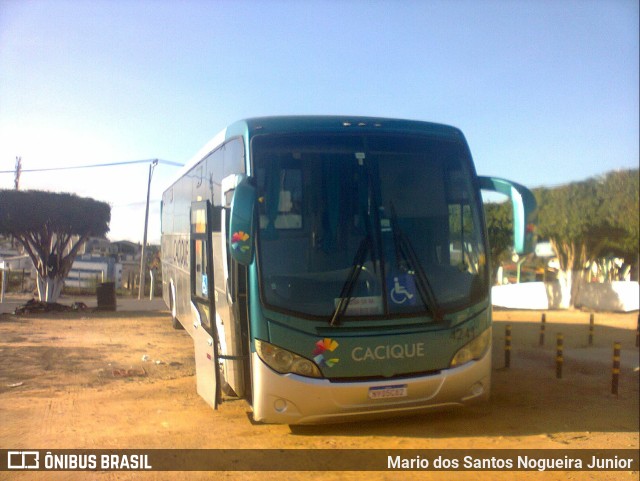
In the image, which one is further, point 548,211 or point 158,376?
point 548,211

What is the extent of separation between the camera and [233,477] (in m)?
5.18

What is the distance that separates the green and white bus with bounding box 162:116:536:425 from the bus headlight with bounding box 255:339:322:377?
1 cm

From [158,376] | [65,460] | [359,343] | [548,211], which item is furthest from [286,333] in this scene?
[548,211]

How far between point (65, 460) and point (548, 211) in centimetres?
2623

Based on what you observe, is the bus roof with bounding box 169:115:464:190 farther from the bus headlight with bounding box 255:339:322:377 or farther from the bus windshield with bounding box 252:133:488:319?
the bus headlight with bounding box 255:339:322:377

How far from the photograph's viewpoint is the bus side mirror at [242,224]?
553 cm

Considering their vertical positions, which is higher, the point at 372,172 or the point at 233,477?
the point at 372,172

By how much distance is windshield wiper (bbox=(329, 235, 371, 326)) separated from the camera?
19.6 ft

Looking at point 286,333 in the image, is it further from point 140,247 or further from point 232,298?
point 140,247

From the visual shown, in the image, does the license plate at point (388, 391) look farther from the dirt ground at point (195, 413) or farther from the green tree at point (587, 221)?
the green tree at point (587, 221)

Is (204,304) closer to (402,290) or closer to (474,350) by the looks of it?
(402,290)

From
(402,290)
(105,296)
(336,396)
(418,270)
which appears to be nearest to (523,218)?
(418,270)

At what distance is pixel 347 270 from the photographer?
20.0 feet

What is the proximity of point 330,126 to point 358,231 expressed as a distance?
1278mm
